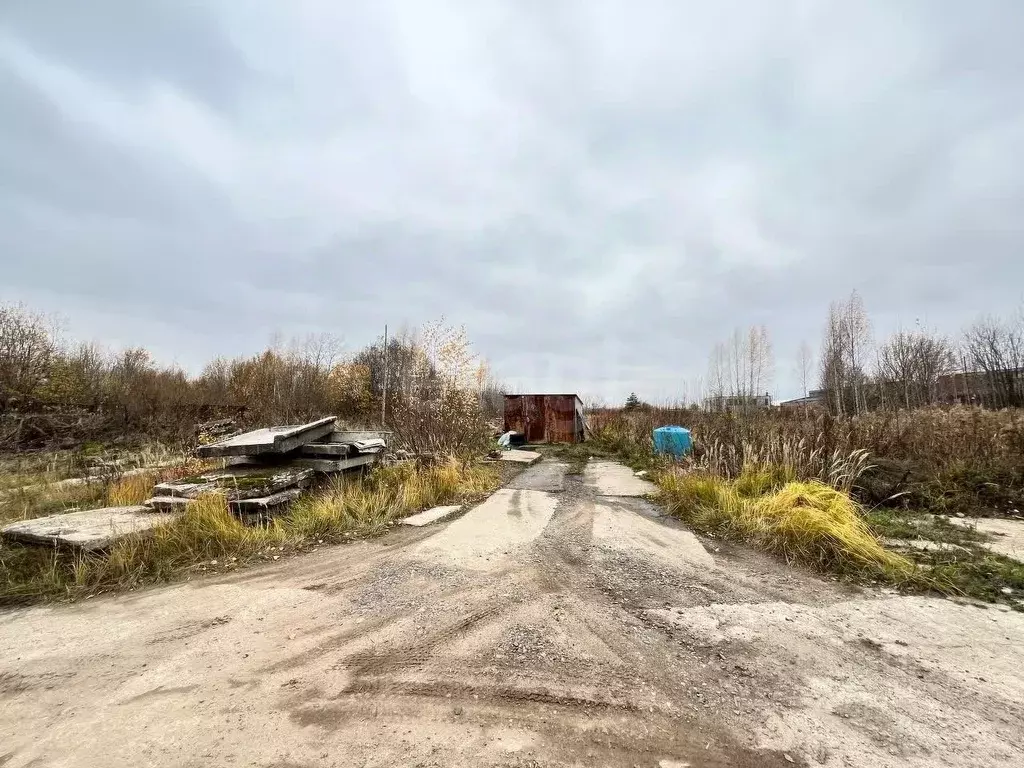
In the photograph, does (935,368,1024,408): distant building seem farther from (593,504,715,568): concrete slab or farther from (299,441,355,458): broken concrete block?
(299,441,355,458): broken concrete block

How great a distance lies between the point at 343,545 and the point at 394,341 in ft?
54.1

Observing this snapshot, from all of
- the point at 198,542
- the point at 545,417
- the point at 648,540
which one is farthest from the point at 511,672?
the point at 545,417

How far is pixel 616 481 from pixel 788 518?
448 centimetres

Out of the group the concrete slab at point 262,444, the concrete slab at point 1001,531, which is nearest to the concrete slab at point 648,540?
the concrete slab at point 1001,531

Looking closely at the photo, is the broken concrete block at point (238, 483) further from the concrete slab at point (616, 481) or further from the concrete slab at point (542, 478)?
the concrete slab at point (616, 481)

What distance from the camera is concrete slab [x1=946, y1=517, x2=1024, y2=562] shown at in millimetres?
4539

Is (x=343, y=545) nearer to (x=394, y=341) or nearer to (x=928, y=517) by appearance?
(x=928, y=517)

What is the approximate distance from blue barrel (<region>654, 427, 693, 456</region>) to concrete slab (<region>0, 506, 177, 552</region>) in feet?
30.3

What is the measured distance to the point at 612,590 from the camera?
3.75m

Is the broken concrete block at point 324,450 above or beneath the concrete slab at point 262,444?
beneath

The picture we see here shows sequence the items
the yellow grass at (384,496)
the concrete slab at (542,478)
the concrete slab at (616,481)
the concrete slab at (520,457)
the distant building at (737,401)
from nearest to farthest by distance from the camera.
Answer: the yellow grass at (384,496)
the concrete slab at (616,481)
the concrete slab at (542,478)
the concrete slab at (520,457)
the distant building at (737,401)

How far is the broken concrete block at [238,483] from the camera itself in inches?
215

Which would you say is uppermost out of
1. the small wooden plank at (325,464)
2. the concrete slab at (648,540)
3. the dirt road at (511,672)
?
the small wooden plank at (325,464)

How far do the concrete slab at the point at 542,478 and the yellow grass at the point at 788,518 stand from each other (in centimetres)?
236
